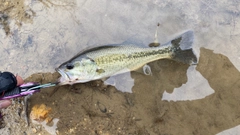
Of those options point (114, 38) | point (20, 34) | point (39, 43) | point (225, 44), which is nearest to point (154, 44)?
point (114, 38)

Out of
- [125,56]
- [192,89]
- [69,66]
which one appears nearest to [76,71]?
[69,66]

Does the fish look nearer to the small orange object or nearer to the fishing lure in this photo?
the fishing lure

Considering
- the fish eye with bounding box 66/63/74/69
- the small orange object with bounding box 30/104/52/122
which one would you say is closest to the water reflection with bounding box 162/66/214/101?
the fish eye with bounding box 66/63/74/69

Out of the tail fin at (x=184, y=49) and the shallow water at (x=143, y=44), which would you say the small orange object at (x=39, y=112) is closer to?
the shallow water at (x=143, y=44)

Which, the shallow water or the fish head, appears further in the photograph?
the shallow water

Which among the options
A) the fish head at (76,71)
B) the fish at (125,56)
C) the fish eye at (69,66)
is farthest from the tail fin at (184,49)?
the fish eye at (69,66)
